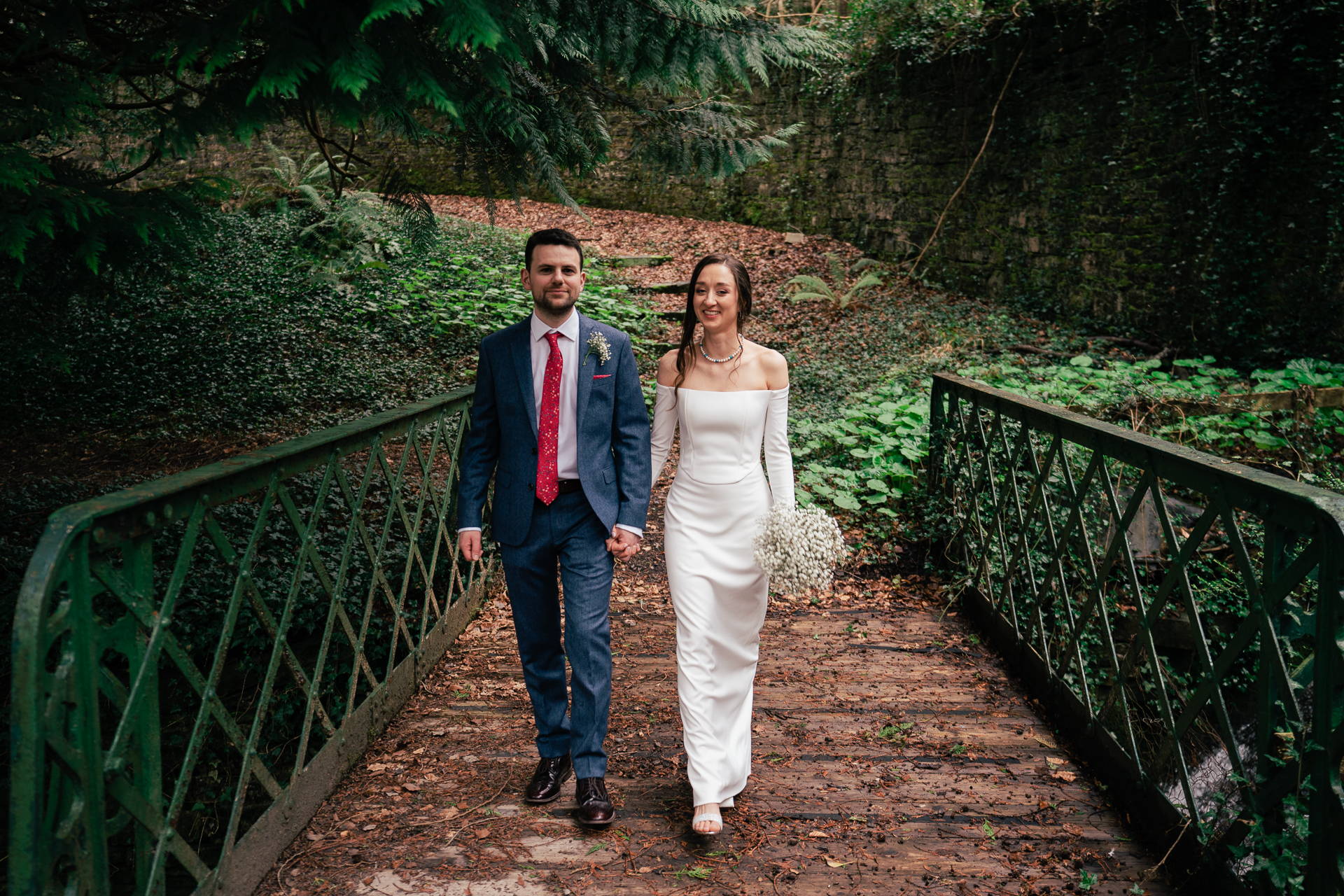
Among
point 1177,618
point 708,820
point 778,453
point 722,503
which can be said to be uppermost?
point 778,453

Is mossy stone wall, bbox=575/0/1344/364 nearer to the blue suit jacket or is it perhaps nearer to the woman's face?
the woman's face

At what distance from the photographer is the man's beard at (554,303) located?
260 centimetres

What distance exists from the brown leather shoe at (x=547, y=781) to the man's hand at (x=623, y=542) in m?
0.77

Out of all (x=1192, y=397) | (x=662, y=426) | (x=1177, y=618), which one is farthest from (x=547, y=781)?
(x=1192, y=397)

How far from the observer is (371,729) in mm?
2971

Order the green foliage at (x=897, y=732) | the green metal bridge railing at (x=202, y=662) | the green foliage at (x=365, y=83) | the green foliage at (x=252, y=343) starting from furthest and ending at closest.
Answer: the green foliage at (x=252, y=343), the green foliage at (x=897, y=732), the green foliage at (x=365, y=83), the green metal bridge railing at (x=202, y=662)

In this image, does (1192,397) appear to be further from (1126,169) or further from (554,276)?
(554,276)

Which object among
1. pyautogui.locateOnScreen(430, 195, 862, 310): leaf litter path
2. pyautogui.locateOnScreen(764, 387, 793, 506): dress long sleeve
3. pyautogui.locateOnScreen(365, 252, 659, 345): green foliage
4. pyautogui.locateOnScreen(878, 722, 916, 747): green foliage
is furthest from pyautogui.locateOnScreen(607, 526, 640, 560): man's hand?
pyautogui.locateOnScreen(430, 195, 862, 310): leaf litter path

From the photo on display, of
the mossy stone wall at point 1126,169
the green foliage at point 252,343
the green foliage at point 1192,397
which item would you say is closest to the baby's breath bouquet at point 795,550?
the mossy stone wall at point 1126,169

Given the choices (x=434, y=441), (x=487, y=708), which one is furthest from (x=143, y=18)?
(x=487, y=708)

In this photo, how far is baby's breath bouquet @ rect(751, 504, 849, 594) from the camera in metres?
2.48

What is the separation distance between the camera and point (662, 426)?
2.92 metres

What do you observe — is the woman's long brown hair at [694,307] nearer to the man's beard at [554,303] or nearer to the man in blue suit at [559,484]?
the man in blue suit at [559,484]

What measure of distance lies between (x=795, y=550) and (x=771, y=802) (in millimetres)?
911
